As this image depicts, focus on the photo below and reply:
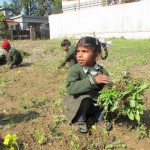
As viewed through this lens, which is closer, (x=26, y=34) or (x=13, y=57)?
(x=13, y=57)

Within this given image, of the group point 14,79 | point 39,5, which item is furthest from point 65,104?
point 39,5

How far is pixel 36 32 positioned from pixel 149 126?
89.9 ft

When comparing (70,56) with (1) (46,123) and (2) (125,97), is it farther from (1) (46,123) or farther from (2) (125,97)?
(2) (125,97)

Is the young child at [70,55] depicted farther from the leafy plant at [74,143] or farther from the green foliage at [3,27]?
the green foliage at [3,27]

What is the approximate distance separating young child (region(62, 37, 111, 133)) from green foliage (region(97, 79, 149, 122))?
19cm

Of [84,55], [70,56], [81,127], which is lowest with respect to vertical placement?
[81,127]

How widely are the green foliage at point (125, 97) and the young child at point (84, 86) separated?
0.62ft

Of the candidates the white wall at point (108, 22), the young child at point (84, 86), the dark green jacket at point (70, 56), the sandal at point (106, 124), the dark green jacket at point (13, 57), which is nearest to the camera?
the young child at point (84, 86)

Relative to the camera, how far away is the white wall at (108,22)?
61.9ft

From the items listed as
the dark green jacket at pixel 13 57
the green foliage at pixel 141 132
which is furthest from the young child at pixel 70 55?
the green foliage at pixel 141 132

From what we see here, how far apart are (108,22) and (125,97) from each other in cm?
1888

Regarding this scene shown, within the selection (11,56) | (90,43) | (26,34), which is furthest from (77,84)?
(26,34)

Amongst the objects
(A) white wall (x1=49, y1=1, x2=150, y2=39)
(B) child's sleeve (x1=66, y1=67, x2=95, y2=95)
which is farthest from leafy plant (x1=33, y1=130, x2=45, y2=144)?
(A) white wall (x1=49, y1=1, x2=150, y2=39)

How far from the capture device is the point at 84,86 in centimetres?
327
